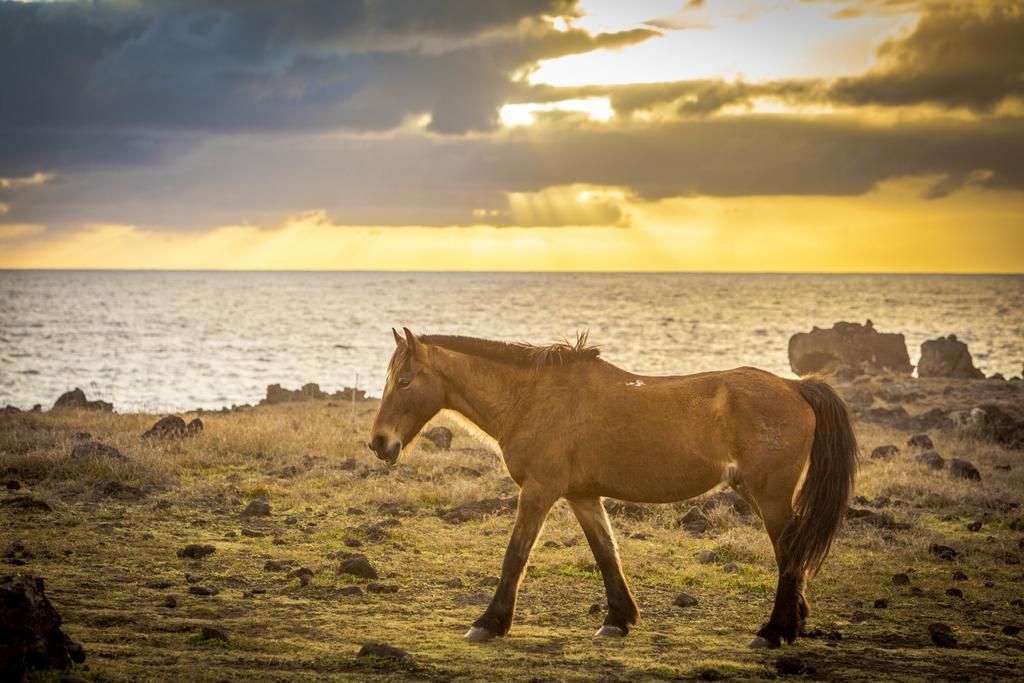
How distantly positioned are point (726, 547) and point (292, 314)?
11082 cm

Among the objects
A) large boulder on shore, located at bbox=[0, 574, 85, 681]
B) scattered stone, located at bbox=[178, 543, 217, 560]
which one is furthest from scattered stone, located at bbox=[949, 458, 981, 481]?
large boulder on shore, located at bbox=[0, 574, 85, 681]

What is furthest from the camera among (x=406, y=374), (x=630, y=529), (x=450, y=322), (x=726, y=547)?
(x=450, y=322)

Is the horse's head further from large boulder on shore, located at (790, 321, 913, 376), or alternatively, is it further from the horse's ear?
large boulder on shore, located at (790, 321, 913, 376)

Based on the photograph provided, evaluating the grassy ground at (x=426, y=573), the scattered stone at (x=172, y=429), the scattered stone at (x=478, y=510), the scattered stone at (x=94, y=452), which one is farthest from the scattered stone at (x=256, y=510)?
the scattered stone at (x=172, y=429)

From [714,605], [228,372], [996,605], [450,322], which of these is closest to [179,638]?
[714,605]

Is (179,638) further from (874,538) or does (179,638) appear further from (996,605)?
(874,538)

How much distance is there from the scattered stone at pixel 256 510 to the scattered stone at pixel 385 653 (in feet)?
21.5

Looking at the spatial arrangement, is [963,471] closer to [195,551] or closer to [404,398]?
[404,398]

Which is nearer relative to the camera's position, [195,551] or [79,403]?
[195,551]

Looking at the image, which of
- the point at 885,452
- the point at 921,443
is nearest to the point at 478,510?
the point at 885,452

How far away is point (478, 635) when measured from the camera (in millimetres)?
8531

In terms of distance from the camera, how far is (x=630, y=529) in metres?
13.8

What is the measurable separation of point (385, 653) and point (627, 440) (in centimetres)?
300

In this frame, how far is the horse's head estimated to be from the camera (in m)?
9.35
